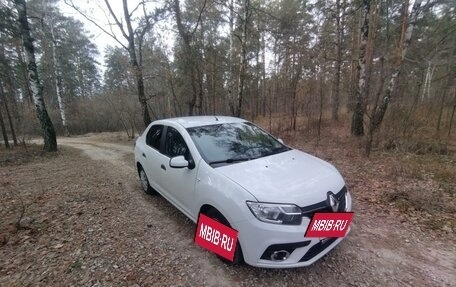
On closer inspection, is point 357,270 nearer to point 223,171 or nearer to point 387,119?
point 223,171

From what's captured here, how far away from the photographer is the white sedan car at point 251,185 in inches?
94.8

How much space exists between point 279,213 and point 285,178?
0.50 m

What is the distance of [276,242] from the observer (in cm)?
237

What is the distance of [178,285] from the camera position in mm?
2639

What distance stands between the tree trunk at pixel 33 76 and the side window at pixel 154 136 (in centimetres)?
898

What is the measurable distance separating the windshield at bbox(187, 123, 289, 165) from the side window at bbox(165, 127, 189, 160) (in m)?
0.20

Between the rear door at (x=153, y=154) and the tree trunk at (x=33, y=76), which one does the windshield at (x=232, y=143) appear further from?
the tree trunk at (x=33, y=76)

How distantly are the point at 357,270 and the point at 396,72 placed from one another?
314 inches

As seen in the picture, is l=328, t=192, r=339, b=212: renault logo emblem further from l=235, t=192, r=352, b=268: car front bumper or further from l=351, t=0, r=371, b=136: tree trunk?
l=351, t=0, r=371, b=136: tree trunk

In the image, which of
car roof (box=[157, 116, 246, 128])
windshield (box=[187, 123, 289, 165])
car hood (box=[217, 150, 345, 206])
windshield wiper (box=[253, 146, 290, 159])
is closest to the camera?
car hood (box=[217, 150, 345, 206])

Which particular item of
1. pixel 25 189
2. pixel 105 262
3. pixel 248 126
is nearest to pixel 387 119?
pixel 248 126

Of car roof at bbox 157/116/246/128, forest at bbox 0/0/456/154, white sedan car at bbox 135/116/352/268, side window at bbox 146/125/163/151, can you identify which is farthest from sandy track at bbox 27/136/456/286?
forest at bbox 0/0/456/154

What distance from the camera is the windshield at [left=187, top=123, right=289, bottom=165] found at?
331 cm

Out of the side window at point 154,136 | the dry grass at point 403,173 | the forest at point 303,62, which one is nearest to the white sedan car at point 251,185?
the side window at point 154,136
